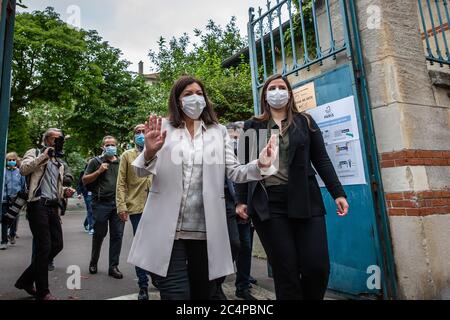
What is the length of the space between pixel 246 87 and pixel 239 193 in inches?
374

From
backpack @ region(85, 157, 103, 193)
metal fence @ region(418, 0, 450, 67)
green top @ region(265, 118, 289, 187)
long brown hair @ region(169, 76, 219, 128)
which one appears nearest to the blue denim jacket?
backpack @ region(85, 157, 103, 193)

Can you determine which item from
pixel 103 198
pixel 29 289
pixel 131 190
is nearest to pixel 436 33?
pixel 131 190

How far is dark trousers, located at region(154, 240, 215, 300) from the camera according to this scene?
7.11 feet

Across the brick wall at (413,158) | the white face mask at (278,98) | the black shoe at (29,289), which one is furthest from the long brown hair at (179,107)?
the black shoe at (29,289)

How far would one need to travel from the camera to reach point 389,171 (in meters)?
3.50

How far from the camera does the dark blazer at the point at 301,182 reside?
255 centimetres

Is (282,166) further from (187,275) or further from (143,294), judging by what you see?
(143,294)

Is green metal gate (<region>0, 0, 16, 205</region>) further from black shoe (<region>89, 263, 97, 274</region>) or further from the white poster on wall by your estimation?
the white poster on wall

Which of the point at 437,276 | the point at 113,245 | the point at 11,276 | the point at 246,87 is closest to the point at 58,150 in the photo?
the point at 113,245

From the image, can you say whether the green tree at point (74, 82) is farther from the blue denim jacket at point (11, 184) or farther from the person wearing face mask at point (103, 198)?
the person wearing face mask at point (103, 198)

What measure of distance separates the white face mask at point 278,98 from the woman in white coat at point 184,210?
2.72ft

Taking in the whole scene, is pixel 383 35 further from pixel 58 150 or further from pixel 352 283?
pixel 58 150

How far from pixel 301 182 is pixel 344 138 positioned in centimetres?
148

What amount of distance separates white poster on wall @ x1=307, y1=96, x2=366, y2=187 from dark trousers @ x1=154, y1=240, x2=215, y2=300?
212cm
